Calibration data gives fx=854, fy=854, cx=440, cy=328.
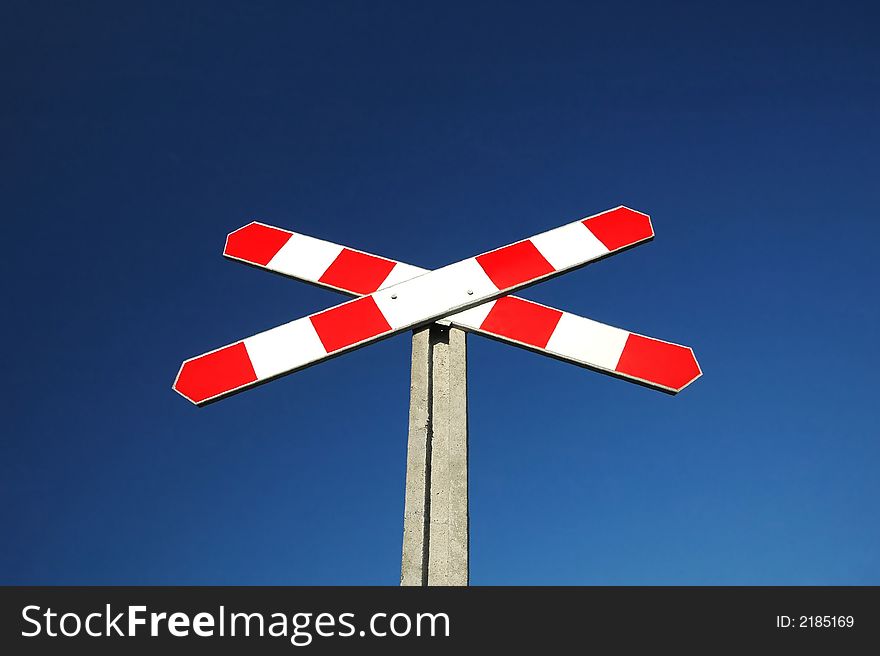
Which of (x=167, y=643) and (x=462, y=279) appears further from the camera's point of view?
(x=462, y=279)

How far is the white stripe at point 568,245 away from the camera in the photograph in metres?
3.18

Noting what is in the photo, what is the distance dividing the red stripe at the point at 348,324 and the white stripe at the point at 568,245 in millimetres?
669

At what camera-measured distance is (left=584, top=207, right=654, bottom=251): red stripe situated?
3.27m

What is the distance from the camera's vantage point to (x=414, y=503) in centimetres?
304

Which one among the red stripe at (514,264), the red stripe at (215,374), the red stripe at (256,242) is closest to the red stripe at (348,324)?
the red stripe at (215,374)

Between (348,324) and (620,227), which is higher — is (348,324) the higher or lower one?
the lower one

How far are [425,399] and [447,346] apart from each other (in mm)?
227

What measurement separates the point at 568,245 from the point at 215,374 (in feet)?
4.50

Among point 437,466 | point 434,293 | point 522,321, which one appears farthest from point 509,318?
point 437,466

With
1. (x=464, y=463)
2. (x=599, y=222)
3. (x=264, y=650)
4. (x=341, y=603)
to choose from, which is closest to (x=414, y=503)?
(x=464, y=463)

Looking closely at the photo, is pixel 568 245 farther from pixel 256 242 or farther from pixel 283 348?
pixel 256 242

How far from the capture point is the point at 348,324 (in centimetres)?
304

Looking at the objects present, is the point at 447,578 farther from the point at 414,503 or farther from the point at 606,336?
the point at 606,336

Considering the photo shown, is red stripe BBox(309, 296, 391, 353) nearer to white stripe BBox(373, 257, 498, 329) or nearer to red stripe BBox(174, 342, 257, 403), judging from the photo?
white stripe BBox(373, 257, 498, 329)
